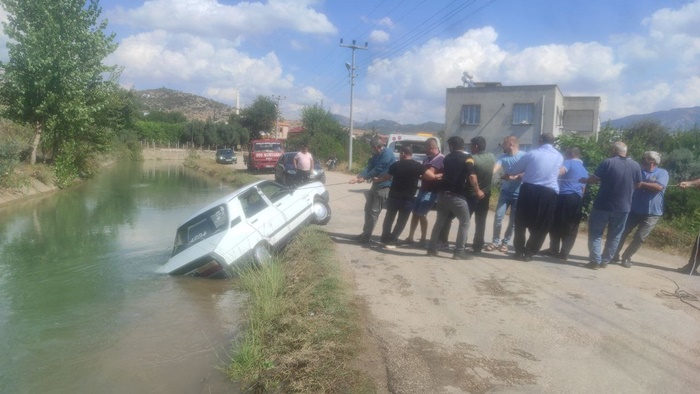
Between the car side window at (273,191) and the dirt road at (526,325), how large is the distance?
2.37 metres

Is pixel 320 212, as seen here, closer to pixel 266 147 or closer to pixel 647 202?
pixel 647 202

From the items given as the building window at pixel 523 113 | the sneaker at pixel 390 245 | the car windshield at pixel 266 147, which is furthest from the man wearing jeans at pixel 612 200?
the building window at pixel 523 113

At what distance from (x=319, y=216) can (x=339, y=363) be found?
6.94 meters

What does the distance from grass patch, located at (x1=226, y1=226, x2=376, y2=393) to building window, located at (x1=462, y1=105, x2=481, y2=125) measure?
3534cm

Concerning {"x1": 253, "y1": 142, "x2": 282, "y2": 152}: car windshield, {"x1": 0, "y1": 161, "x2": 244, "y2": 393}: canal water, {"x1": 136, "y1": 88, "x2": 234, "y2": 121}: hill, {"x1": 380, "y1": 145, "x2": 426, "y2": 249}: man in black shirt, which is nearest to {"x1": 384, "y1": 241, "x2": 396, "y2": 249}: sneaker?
{"x1": 380, "y1": 145, "x2": 426, "y2": 249}: man in black shirt

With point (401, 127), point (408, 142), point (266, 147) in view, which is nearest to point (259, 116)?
point (401, 127)

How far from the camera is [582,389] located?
4.01 m

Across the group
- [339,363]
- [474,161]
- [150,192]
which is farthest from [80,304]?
[150,192]

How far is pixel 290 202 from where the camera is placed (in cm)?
978

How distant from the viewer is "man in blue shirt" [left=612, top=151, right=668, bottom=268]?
24.5 feet

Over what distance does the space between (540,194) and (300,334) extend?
4.21 meters

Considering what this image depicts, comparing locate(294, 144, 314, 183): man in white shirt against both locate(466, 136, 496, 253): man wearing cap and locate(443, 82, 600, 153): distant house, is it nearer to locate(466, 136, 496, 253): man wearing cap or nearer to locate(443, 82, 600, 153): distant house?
locate(466, 136, 496, 253): man wearing cap

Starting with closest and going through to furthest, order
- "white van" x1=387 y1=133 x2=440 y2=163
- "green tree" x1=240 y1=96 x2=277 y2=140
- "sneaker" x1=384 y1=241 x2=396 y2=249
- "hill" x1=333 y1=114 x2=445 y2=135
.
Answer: "sneaker" x1=384 y1=241 x2=396 y2=249
"white van" x1=387 y1=133 x2=440 y2=163
"hill" x1=333 y1=114 x2=445 y2=135
"green tree" x1=240 y1=96 x2=277 y2=140

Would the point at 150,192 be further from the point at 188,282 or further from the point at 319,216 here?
the point at 188,282
